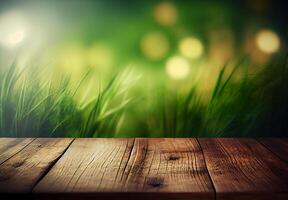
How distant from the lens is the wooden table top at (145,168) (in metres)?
0.96

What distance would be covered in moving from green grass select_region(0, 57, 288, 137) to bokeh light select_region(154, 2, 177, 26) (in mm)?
272

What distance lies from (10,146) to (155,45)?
0.73 meters

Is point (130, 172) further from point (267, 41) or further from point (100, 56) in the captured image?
point (267, 41)

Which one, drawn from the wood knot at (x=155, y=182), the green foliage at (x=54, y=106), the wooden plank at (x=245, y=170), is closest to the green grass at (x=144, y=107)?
the green foliage at (x=54, y=106)

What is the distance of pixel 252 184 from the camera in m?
1.01

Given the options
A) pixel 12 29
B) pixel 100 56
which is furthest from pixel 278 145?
pixel 12 29

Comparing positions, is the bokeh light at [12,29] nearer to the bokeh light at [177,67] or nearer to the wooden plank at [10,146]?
the wooden plank at [10,146]

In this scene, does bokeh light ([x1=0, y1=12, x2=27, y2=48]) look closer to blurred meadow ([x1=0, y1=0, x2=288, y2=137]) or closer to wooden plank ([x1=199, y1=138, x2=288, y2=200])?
blurred meadow ([x1=0, y1=0, x2=288, y2=137])

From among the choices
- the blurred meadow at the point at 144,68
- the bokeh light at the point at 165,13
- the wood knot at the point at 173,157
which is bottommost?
the wood knot at the point at 173,157

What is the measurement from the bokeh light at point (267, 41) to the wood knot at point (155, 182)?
0.92 metres

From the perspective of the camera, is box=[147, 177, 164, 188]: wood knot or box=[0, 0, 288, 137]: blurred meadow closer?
box=[147, 177, 164, 188]: wood knot

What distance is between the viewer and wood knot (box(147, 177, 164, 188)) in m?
1.01

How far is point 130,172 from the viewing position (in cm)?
112

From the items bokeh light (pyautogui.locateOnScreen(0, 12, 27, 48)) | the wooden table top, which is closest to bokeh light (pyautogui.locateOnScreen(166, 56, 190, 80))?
the wooden table top
